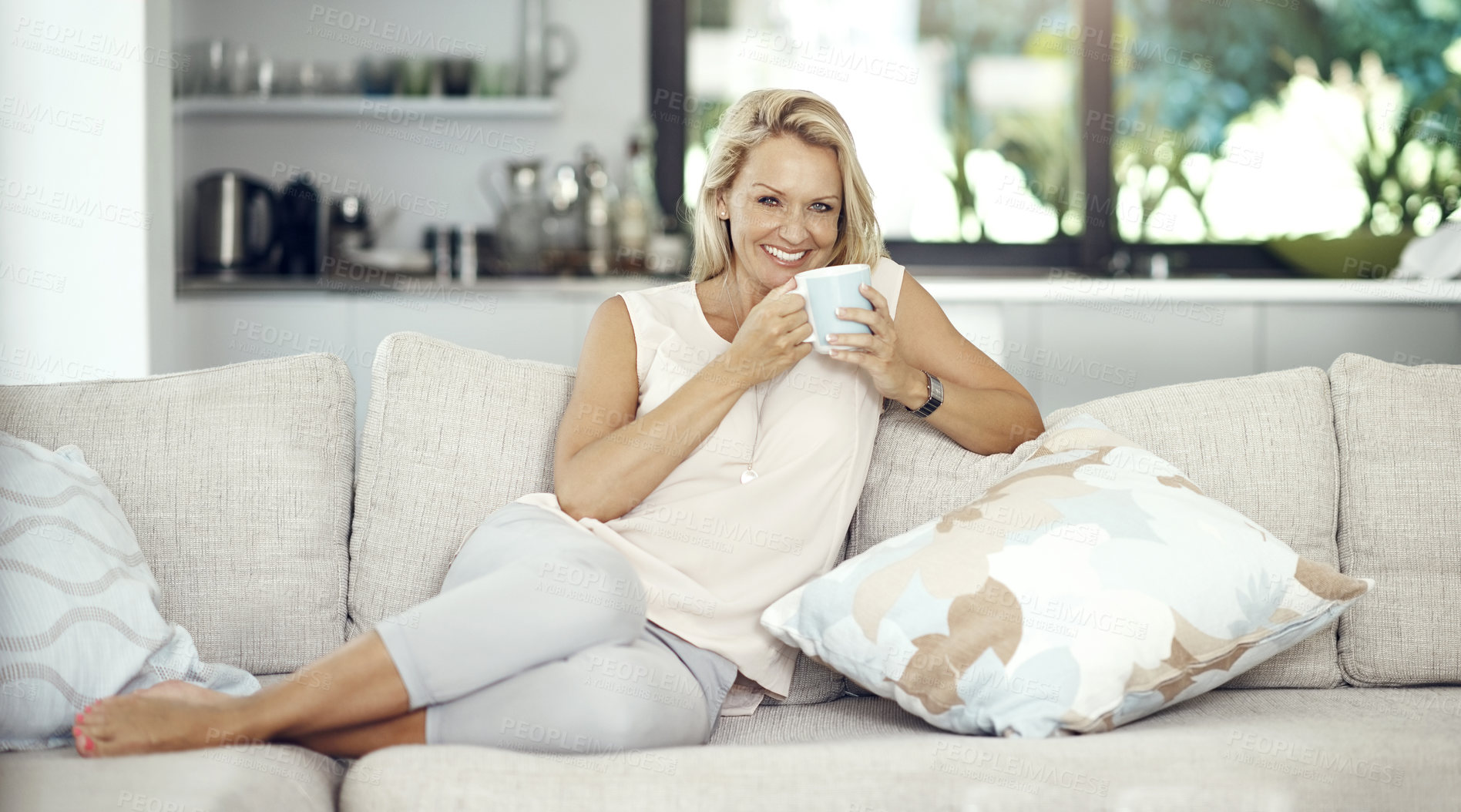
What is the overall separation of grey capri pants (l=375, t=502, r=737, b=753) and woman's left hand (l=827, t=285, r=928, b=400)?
1.26ft

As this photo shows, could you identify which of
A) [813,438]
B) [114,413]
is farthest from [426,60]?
[813,438]

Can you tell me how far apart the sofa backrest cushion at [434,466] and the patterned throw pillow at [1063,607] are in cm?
24

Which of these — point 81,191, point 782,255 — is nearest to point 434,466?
point 782,255

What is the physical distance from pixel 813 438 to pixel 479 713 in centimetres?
56

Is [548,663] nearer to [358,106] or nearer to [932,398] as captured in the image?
[932,398]

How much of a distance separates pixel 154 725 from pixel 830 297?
0.87 metres

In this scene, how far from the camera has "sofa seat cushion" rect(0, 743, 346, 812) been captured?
1045 mm

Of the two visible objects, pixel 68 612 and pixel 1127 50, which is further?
pixel 1127 50

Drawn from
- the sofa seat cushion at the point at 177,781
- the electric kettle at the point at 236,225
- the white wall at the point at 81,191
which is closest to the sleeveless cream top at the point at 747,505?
the sofa seat cushion at the point at 177,781

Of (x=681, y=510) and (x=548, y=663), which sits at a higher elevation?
(x=681, y=510)

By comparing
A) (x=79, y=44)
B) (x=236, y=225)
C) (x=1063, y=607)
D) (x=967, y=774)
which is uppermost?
(x=79, y=44)

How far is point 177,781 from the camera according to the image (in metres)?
1.08

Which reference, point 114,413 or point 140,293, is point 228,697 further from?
point 140,293

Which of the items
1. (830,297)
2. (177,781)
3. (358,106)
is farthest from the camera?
(358,106)
